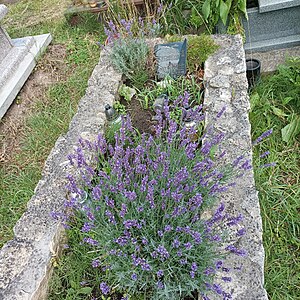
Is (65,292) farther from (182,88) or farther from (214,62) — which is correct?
(214,62)

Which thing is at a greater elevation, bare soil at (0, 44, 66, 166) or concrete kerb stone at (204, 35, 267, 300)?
concrete kerb stone at (204, 35, 267, 300)

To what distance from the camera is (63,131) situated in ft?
11.8

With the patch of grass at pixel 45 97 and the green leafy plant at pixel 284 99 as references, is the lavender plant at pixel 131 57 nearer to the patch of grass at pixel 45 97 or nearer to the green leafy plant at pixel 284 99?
the patch of grass at pixel 45 97

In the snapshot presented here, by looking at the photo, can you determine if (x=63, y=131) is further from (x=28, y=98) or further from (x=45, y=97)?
(x=28, y=98)

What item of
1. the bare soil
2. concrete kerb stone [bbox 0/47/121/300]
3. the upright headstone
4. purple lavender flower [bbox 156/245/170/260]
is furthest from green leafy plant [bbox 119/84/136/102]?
the upright headstone

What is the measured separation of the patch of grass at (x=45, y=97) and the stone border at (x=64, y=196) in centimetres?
69

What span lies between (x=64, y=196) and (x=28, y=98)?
2.12 metres

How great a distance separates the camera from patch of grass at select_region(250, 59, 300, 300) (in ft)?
8.05

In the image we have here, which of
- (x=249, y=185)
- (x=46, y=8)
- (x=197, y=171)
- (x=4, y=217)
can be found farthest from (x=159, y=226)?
(x=46, y=8)

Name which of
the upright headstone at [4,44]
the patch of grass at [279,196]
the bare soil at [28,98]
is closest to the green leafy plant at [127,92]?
the patch of grass at [279,196]

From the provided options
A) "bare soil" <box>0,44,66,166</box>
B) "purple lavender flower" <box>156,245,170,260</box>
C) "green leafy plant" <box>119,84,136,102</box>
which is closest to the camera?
"purple lavender flower" <box>156,245,170,260</box>

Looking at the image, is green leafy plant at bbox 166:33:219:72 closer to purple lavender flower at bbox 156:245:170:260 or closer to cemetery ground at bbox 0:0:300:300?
cemetery ground at bbox 0:0:300:300

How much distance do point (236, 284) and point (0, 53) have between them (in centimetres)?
369

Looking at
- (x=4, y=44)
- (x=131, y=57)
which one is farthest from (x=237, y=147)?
(x=4, y=44)
